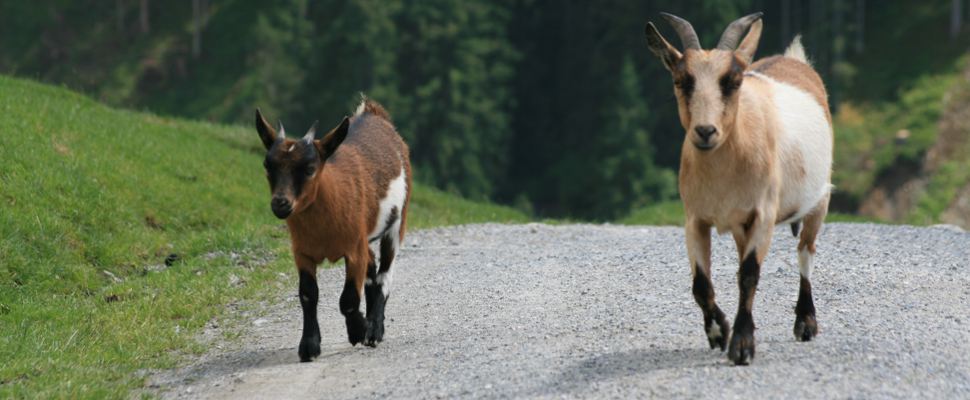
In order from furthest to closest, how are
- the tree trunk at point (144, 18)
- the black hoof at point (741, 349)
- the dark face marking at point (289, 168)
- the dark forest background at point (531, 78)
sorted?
the tree trunk at point (144, 18) < the dark forest background at point (531, 78) < the dark face marking at point (289, 168) < the black hoof at point (741, 349)

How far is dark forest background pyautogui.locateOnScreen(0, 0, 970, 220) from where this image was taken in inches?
2566

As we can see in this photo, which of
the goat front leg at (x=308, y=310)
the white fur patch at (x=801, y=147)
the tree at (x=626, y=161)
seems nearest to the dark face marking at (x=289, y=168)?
the goat front leg at (x=308, y=310)

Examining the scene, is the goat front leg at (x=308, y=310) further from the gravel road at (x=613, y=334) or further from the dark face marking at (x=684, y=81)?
the dark face marking at (x=684, y=81)

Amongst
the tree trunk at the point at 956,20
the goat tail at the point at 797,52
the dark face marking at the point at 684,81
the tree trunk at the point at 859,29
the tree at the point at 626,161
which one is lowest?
the tree at the point at 626,161

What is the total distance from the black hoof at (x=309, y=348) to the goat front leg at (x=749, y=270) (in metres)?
3.54

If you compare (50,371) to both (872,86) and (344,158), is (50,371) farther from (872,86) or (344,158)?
(872,86)

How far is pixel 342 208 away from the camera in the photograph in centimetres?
1139

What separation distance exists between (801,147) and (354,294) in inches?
157

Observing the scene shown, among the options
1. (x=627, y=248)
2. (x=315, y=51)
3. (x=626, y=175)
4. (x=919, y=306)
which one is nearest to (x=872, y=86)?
(x=626, y=175)

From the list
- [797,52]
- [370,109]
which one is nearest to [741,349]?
[797,52]

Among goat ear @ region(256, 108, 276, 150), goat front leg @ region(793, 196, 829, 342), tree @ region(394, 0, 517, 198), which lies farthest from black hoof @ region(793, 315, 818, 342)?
Result: tree @ region(394, 0, 517, 198)

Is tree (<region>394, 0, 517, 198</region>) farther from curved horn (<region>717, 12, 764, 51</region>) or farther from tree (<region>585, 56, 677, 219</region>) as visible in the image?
curved horn (<region>717, 12, 764, 51</region>)

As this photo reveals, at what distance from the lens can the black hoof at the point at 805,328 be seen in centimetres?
1100

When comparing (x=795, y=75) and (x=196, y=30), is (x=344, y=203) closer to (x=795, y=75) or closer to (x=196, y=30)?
(x=795, y=75)
